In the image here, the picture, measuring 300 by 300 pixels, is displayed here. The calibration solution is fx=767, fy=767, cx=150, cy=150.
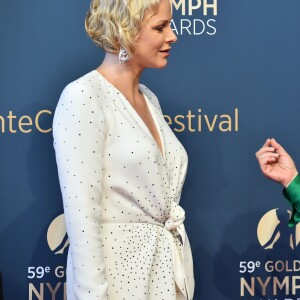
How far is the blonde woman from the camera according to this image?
2070mm

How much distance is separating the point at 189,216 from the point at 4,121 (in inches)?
31.8

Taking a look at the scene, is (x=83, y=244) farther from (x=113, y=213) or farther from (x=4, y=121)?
(x=4, y=121)

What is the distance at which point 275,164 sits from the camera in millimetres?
2615

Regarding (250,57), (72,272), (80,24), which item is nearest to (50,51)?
(80,24)

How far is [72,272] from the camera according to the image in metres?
2.16

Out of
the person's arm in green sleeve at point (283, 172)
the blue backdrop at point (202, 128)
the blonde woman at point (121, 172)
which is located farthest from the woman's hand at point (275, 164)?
the blue backdrop at point (202, 128)

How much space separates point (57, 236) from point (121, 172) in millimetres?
822

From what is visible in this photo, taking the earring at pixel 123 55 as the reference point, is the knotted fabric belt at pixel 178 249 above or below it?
below

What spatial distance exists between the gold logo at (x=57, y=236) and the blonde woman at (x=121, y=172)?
672 millimetres

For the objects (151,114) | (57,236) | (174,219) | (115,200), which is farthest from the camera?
(57,236)

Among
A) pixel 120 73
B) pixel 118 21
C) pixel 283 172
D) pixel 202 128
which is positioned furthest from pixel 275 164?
pixel 118 21

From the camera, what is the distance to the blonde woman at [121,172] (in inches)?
81.5

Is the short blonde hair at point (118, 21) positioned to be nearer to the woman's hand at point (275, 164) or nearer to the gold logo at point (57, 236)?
the woman's hand at point (275, 164)

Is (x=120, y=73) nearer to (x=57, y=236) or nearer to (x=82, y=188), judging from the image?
(x=82, y=188)
